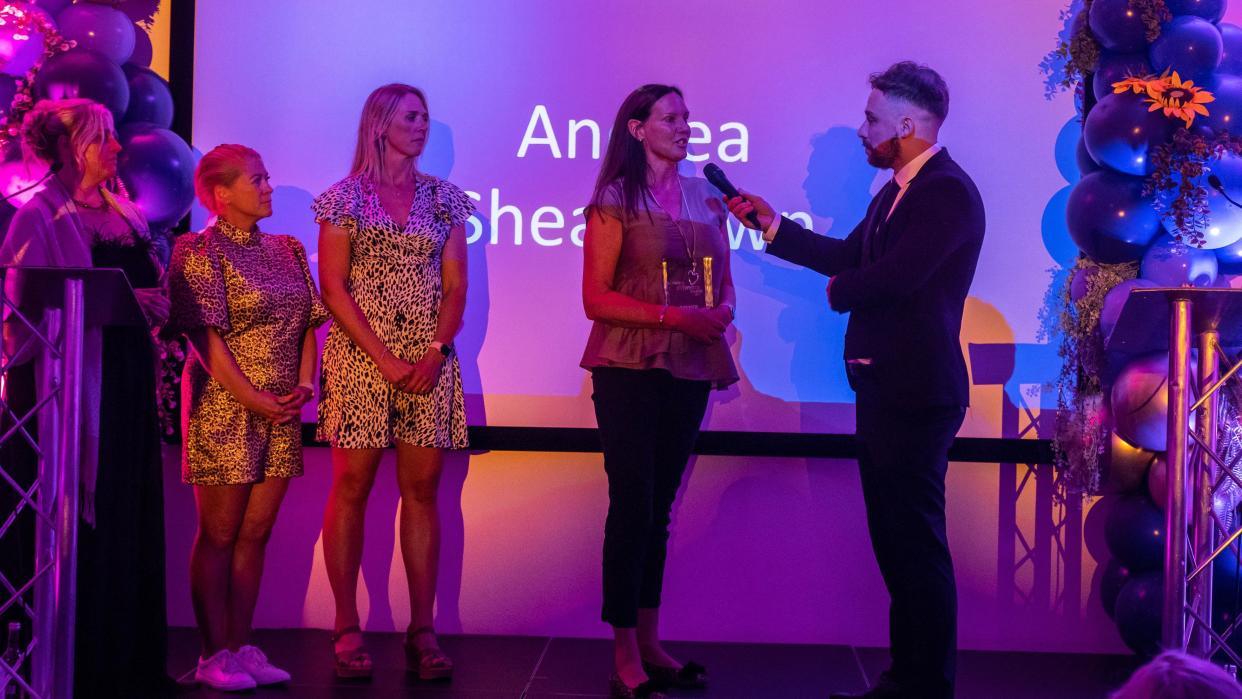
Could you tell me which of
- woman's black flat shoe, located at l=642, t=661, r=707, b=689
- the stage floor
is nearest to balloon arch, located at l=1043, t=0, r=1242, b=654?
the stage floor

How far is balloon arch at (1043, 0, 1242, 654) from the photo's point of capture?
3.71 m

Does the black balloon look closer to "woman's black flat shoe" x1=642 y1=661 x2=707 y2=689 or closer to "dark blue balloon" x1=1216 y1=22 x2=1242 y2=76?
"woman's black flat shoe" x1=642 y1=661 x2=707 y2=689

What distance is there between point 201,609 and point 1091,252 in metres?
2.98

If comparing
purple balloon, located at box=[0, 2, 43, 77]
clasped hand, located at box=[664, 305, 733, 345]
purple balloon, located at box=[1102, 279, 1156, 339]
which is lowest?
clasped hand, located at box=[664, 305, 733, 345]

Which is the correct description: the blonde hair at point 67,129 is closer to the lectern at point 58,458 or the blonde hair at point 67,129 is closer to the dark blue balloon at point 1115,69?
the lectern at point 58,458

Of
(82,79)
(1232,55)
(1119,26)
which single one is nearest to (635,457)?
(1119,26)

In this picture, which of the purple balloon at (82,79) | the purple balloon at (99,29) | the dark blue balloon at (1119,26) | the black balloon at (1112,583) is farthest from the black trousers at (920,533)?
the purple balloon at (99,29)

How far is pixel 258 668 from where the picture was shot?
142 inches

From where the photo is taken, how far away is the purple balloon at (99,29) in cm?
408

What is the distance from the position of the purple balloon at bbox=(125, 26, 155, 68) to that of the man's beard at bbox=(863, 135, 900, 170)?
2.72 metres

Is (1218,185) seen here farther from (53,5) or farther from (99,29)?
(53,5)

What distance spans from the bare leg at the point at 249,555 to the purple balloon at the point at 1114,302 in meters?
2.61

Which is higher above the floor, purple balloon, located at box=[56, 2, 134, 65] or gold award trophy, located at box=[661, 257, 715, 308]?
purple balloon, located at box=[56, 2, 134, 65]

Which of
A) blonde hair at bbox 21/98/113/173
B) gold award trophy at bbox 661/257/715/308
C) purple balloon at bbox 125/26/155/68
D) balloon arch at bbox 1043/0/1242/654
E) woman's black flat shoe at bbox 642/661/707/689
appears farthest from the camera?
purple balloon at bbox 125/26/155/68
